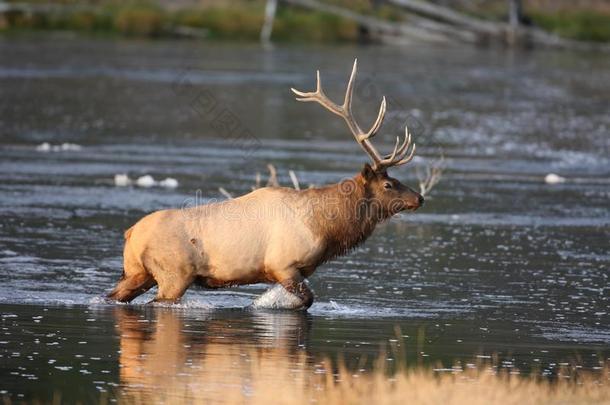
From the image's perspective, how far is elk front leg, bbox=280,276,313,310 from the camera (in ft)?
39.7

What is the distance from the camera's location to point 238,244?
1207 cm

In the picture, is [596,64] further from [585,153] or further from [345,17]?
[585,153]

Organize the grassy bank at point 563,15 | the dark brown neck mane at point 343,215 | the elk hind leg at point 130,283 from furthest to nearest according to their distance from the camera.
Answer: the grassy bank at point 563,15 < the dark brown neck mane at point 343,215 < the elk hind leg at point 130,283

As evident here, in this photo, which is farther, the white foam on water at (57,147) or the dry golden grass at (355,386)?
the white foam on water at (57,147)

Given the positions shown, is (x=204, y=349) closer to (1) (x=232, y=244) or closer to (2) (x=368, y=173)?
(1) (x=232, y=244)

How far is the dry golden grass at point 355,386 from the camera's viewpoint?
28.5 feet

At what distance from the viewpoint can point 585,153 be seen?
25359 millimetres

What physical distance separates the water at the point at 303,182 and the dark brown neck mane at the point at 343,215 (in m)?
0.52

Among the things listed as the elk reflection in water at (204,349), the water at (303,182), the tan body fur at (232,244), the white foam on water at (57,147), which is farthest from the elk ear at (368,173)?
the white foam on water at (57,147)

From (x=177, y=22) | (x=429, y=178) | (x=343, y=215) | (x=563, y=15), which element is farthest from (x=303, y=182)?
(x=563, y=15)

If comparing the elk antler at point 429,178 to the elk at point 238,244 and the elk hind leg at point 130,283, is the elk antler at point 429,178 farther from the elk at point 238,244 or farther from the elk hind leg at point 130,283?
the elk hind leg at point 130,283

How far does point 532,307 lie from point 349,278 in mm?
2042

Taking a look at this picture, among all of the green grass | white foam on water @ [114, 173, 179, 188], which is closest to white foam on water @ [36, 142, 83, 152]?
white foam on water @ [114, 173, 179, 188]

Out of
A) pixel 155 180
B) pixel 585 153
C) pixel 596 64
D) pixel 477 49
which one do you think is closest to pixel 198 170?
pixel 155 180
